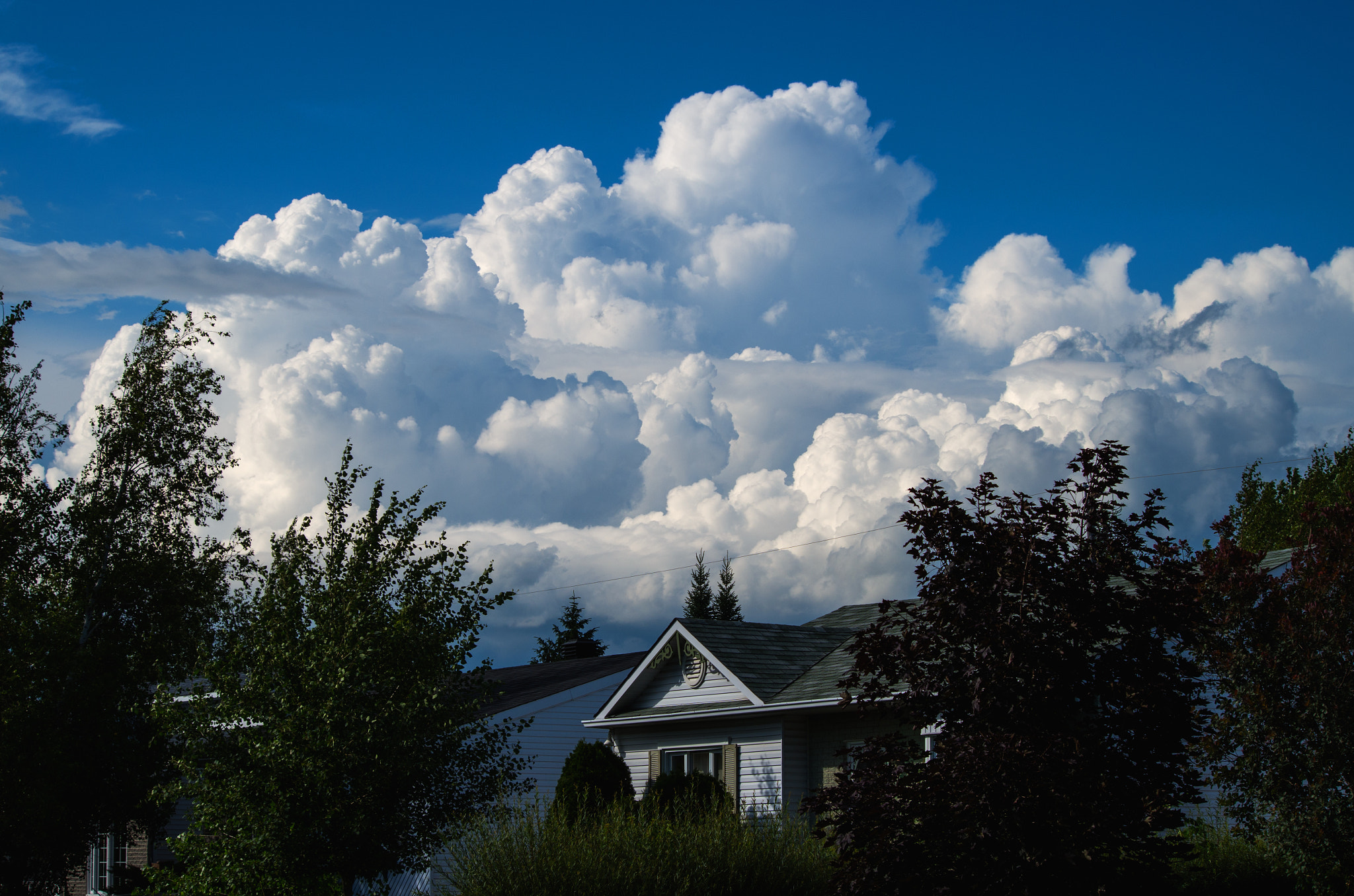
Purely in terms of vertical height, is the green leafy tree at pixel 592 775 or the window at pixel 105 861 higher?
the green leafy tree at pixel 592 775

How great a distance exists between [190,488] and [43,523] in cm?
309

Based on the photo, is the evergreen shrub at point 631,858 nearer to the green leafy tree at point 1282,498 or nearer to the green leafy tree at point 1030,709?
the green leafy tree at point 1030,709

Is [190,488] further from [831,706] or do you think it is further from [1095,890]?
[1095,890]

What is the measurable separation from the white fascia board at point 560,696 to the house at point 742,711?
110cm

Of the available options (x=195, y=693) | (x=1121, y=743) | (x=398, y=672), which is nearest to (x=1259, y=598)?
(x=1121, y=743)

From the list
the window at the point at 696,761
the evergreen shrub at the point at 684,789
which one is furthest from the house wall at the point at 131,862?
the evergreen shrub at the point at 684,789

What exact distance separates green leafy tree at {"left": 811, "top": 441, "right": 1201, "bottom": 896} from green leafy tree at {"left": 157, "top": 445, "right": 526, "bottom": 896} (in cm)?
595

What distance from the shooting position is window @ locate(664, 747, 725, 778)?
21750mm

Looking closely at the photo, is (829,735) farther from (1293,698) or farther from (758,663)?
(1293,698)

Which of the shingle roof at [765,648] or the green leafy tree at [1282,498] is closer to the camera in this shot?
the shingle roof at [765,648]

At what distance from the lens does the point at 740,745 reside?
2116cm

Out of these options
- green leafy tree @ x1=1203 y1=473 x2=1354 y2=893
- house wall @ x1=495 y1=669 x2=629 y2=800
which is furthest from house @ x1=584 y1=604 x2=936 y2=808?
green leafy tree @ x1=1203 y1=473 x2=1354 y2=893

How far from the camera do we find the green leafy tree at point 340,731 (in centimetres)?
1264

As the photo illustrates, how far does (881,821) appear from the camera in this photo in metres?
8.68
